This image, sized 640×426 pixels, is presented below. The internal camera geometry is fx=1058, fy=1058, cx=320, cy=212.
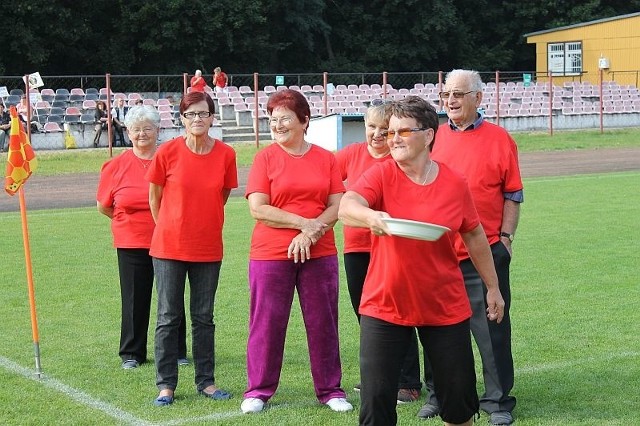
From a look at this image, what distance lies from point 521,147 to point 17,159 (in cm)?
2524

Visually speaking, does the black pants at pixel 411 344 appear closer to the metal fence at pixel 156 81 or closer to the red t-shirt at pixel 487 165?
the red t-shirt at pixel 487 165

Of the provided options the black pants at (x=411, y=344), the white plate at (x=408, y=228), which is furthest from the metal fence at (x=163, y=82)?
the white plate at (x=408, y=228)

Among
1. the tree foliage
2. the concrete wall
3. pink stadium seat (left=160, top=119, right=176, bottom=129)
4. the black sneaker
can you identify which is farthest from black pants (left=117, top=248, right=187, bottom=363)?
the tree foliage

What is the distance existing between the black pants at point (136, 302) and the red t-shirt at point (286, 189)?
1742 mm

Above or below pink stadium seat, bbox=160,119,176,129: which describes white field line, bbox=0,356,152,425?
below

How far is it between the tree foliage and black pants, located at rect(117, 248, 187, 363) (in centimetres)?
3712

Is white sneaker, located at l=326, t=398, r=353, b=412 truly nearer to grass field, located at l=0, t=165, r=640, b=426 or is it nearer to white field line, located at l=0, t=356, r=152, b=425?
grass field, located at l=0, t=165, r=640, b=426

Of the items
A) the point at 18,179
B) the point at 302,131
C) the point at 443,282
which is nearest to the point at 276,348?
the point at 302,131

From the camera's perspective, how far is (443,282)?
5.02 metres

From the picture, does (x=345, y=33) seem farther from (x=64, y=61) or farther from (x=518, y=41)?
(x=64, y=61)

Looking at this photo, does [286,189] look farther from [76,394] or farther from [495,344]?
[76,394]

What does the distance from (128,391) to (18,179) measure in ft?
6.02

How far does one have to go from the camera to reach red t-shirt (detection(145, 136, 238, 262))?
22.6 feet

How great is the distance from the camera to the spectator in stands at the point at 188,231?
271 inches
